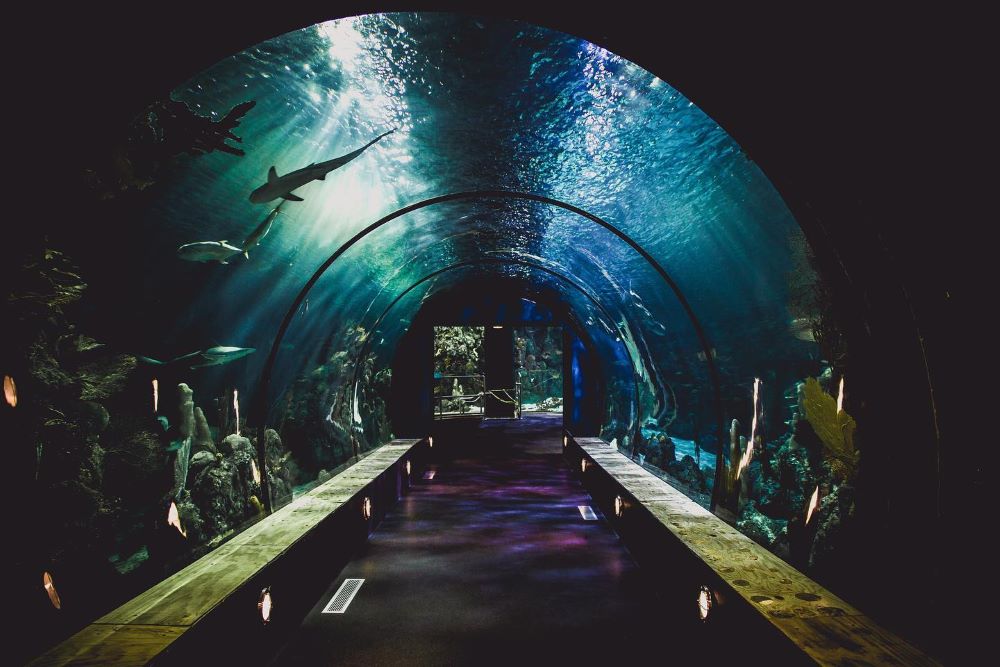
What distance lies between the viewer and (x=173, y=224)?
4.02 meters

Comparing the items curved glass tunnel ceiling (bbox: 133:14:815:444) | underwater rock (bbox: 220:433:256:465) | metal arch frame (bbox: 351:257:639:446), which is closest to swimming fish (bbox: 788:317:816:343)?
curved glass tunnel ceiling (bbox: 133:14:815:444)

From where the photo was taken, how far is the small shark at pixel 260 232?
208 inches

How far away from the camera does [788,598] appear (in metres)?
3.40

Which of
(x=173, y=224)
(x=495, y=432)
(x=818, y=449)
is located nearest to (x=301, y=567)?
(x=173, y=224)

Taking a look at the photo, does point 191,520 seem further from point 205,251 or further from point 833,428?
point 833,428

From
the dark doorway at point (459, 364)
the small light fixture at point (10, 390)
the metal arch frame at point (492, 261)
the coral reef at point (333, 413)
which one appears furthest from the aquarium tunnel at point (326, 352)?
the dark doorway at point (459, 364)

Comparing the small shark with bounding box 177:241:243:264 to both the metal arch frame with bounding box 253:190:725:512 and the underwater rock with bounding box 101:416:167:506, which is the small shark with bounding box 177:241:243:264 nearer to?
the underwater rock with bounding box 101:416:167:506

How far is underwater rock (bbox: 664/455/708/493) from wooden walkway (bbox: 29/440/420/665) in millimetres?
4764

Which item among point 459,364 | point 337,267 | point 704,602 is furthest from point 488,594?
point 459,364

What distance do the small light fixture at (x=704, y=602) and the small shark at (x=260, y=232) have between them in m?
4.78

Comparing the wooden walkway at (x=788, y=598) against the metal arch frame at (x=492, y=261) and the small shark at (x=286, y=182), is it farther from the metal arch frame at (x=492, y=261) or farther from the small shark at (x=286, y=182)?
the metal arch frame at (x=492, y=261)

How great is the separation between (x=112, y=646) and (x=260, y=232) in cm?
360

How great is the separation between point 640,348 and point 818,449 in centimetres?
618

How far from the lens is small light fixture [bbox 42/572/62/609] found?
296cm
